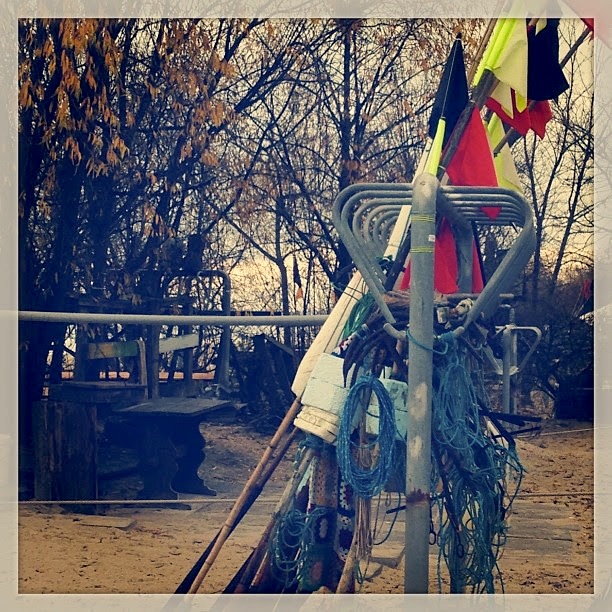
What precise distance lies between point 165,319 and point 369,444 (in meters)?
0.95

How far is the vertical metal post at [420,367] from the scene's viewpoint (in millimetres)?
2990

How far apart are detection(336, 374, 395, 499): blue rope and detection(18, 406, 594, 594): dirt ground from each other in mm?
335

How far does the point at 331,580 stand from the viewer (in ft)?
10.9

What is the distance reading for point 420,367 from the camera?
301 cm

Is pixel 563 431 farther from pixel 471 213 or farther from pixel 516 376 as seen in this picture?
pixel 471 213

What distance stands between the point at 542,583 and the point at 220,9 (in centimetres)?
244

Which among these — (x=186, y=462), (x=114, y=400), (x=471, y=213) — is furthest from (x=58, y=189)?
(x=471, y=213)

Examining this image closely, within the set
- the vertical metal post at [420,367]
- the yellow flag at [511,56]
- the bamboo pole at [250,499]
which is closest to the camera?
the vertical metal post at [420,367]

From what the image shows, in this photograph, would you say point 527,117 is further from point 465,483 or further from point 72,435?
point 72,435

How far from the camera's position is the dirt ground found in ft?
11.4

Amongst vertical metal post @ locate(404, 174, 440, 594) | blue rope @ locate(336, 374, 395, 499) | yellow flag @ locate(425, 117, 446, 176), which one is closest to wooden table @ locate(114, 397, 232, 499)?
blue rope @ locate(336, 374, 395, 499)

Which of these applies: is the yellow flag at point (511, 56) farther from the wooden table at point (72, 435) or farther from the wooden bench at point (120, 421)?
the wooden table at point (72, 435)

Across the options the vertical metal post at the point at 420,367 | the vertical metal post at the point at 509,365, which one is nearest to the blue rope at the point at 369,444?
the vertical metal post at the point at 420,367

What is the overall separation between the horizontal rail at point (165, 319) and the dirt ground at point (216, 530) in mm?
394
